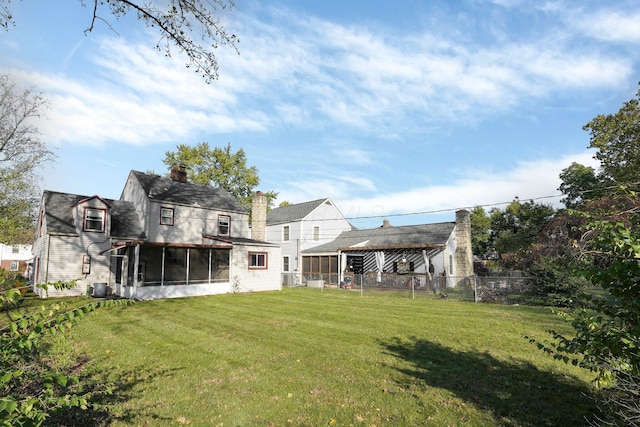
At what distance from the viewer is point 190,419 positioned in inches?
205

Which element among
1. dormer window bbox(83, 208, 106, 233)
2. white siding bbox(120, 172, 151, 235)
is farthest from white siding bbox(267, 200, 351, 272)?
dormer window bbox(83, 208, 106, 233)

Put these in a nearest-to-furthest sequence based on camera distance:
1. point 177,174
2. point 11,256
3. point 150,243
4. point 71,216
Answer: point 150,243 → point 71,216 → point 177,174 → point 11,256

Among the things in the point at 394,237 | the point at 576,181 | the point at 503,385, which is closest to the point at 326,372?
the point at 503,385

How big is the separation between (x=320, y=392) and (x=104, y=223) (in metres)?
23.3

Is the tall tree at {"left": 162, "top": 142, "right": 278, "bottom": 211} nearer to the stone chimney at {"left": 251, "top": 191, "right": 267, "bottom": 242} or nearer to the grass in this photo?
the stone chimney at {"left": 251, "top": 191, "right": 267, "bottom": 242}

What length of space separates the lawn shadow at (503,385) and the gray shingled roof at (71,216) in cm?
Answer: 2265

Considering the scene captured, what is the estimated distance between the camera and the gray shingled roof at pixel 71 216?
2242cm

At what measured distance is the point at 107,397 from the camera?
235 inches

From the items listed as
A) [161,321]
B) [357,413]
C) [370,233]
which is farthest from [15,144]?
[357,413]

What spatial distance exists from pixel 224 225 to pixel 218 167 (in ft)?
60.6

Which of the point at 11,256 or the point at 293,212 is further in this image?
the point at 11,256

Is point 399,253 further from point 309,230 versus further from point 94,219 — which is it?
point 94,219

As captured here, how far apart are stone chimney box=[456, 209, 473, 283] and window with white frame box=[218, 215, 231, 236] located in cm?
1968

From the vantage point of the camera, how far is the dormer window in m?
23.1
